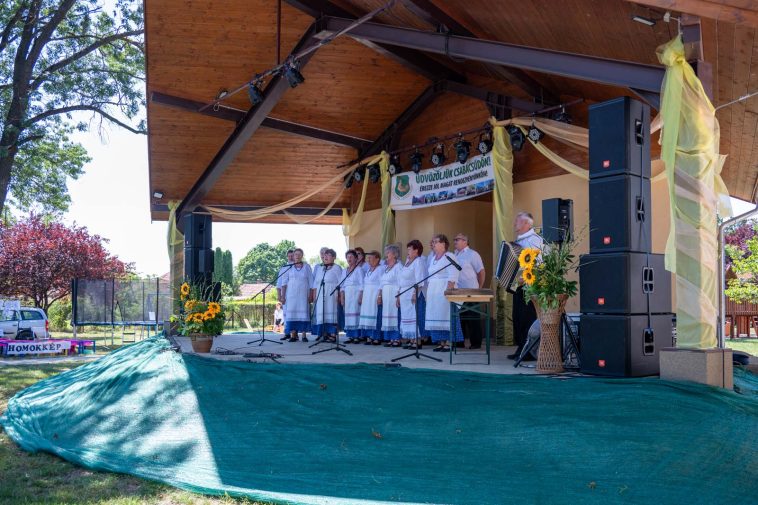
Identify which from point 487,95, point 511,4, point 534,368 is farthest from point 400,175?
point 534,368

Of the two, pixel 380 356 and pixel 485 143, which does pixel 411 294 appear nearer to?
pixel 380 356

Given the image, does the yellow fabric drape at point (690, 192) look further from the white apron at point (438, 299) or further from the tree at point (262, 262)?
the tree at point (262, 262)

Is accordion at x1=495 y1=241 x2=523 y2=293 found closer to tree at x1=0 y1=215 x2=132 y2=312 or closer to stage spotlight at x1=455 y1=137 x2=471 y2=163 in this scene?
stage spotlight at x1=455 y1=137 x2=471 y2=163

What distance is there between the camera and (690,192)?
5.24 meters

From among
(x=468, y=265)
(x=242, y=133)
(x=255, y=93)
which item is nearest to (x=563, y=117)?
(x=468, y=265)

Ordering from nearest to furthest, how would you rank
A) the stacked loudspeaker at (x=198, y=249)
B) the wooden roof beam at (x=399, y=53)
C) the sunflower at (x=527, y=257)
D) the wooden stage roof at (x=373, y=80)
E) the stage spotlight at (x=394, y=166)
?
the sunflower at (x=527, y=257)
the wooden stage roof at (x=373, y=80)
the wooden roof beam at (x=399, y=53)
the stacked loudspeaker at (x=198, y=249)
the stage spotlight at (x=394, y=166)

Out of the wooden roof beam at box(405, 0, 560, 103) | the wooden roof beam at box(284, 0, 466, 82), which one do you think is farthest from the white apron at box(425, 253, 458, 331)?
the wooden roof beam at box(284, 0, 466, 82)

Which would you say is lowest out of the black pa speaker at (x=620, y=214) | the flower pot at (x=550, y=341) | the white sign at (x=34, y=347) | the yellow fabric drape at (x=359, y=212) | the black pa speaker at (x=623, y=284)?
the white sign at (x=34, y=347)

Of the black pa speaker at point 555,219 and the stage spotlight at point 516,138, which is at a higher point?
the stage spotlight at point 516,138

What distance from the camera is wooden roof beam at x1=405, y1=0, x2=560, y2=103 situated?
8.07 meters

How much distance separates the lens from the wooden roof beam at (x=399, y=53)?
32.4ft

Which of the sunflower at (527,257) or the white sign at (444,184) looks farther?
the white sign at (444,184)

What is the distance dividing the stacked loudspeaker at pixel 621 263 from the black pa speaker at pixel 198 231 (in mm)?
7847

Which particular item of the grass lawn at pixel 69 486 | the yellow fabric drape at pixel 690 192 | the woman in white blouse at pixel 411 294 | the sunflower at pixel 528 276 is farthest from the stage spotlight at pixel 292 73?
the grass lawn at pixel 69 486
